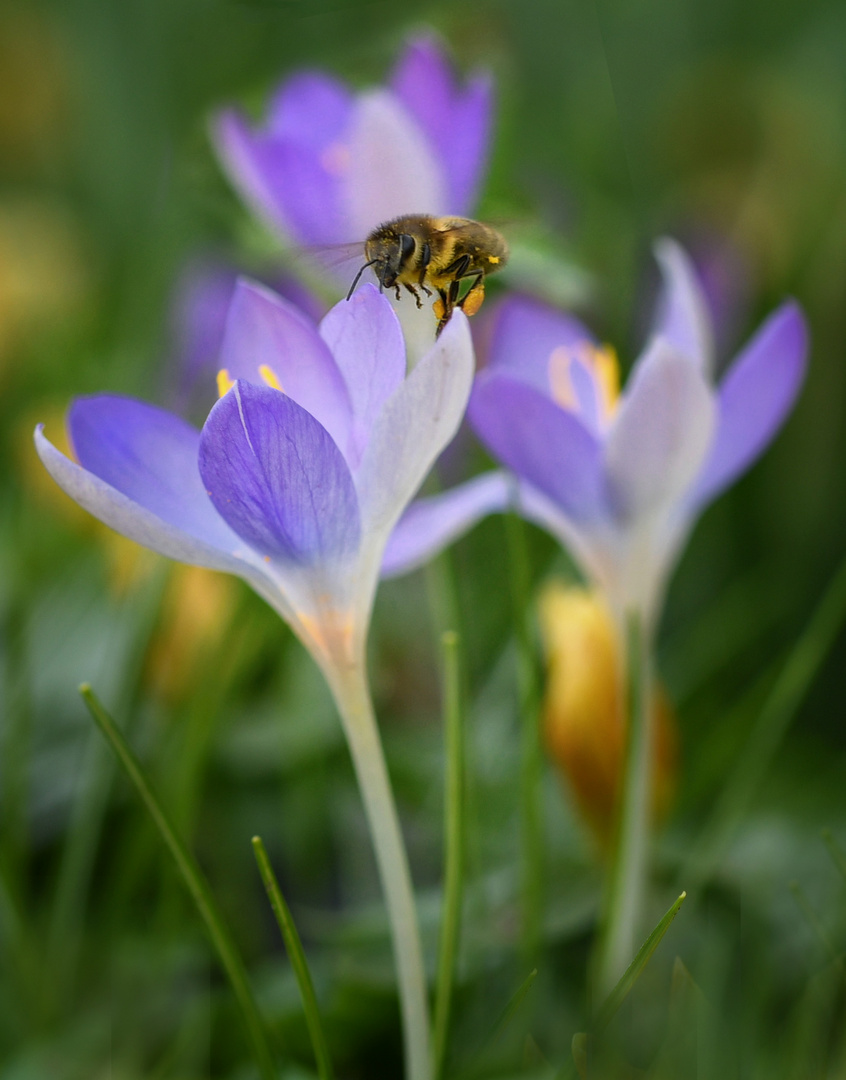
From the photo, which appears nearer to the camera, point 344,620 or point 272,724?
point 344,620

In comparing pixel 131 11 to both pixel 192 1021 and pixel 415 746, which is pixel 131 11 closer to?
pixel 415 746

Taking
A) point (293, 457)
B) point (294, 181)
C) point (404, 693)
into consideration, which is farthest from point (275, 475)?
point (404, 693)

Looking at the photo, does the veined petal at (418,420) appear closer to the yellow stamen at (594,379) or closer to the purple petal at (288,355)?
the purple petal at (288,355)

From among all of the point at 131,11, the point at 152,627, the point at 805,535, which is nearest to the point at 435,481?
the point at 152,627

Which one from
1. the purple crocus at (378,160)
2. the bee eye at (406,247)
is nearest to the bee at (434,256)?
the bee eye at (406,247)

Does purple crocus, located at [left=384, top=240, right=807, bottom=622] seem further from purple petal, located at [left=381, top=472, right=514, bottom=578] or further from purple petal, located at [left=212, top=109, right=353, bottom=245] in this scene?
purple petal, located at [left=212, top=109, right=353, bottom=245]
